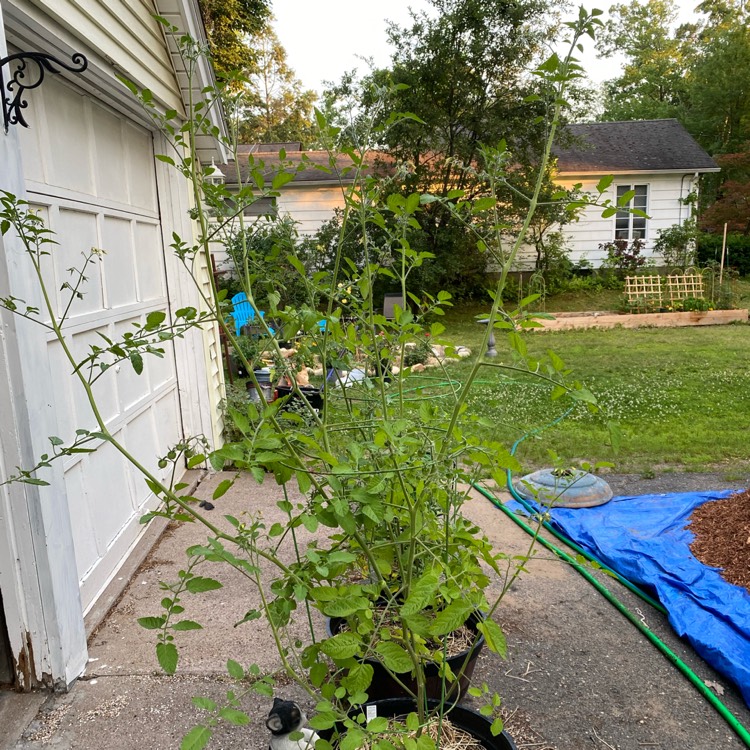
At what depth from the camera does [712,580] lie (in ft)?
10.1

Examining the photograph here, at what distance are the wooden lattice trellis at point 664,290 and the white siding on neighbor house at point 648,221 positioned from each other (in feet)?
8.64

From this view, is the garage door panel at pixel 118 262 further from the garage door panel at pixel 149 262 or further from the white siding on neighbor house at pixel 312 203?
the white siding on neighbor house at pixel 312 203

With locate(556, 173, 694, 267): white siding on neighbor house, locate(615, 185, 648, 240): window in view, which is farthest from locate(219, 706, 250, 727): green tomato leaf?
locate(615, 185, 648, 240): window

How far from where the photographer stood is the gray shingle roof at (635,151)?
16234 mm

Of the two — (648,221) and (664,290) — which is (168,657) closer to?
(664,290)

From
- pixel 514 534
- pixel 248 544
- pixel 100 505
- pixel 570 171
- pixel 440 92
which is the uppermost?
pixel 440 92

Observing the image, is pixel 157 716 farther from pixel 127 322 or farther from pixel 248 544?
pixel 127 322

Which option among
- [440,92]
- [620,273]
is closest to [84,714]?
[440,92]

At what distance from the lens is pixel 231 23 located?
1686 cm

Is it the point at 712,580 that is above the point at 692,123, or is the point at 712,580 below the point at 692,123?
below

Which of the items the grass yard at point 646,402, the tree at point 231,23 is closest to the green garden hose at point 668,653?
the grass yard at point 646,402

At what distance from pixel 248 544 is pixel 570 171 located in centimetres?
1658

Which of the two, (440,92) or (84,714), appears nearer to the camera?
(84,714)

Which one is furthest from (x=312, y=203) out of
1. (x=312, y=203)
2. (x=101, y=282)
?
(x=101, y=282)
